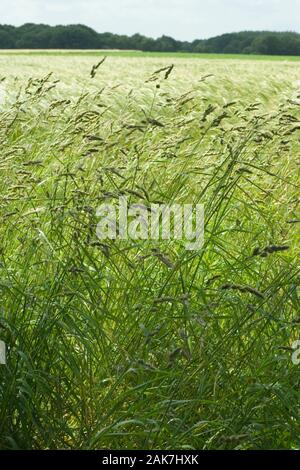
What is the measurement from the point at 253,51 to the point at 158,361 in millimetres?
62683

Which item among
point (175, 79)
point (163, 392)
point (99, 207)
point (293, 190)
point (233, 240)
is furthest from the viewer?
point (175, 79)

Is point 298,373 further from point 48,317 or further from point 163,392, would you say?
point 48,317

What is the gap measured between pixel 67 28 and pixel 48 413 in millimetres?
59632

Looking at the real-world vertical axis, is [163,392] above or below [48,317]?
below

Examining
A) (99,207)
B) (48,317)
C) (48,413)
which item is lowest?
(48,413)

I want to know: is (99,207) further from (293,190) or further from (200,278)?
(293,190)

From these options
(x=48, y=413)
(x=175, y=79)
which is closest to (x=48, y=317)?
(x=48, y=413)

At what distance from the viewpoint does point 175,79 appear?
388 inches

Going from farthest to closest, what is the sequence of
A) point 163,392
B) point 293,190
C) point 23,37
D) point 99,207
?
1. point 23,37
2. point 293,190
3. point 99,207
4. point 163,392

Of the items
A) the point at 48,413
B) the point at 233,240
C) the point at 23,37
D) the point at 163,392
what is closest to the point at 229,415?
the point at 163,392

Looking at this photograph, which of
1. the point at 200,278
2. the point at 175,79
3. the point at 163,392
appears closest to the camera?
the point at 163,392

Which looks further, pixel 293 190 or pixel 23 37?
pixel 23 37

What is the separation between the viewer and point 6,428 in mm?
2059

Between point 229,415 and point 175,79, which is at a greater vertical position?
point 175,79
